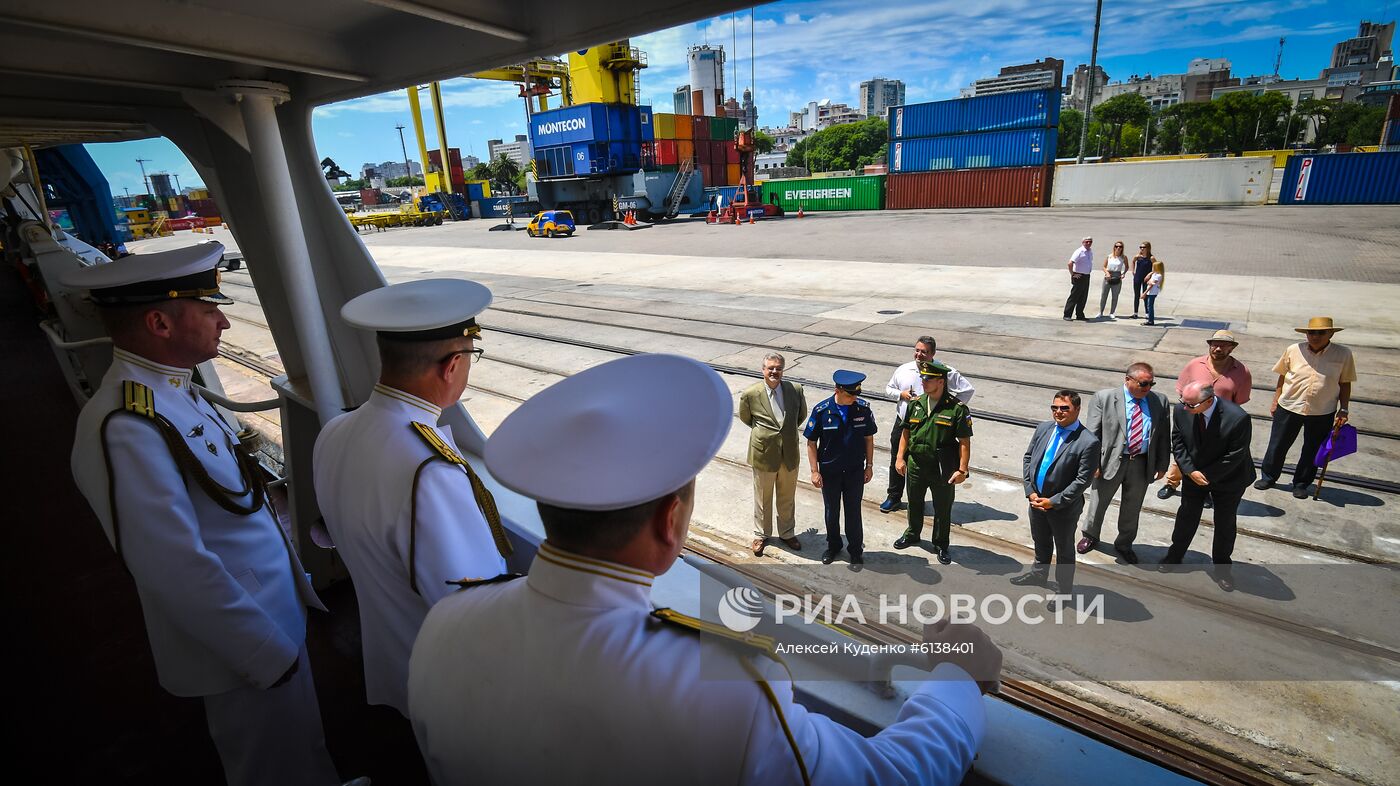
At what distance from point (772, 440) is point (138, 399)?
161 inches

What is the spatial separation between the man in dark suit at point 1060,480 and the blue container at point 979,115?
1481 inches

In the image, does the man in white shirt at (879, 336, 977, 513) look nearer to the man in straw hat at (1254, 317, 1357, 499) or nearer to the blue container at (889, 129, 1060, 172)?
the man in straw hat at (1254, 317, 1357, 499)

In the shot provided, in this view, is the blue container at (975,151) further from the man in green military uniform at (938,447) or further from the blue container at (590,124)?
the man in green military uniform at (938,447)

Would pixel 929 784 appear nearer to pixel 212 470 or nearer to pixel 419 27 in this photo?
pixel 212 470

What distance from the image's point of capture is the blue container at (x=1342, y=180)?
2916 centimetres

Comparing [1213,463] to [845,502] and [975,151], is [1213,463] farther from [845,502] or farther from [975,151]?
[975,151]

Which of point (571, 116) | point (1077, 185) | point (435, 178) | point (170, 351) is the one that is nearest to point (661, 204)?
point (571, 116)

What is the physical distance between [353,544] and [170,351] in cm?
106

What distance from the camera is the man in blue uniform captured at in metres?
5.16

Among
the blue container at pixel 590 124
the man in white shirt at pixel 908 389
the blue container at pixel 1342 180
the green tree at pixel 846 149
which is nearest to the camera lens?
the man in white shirt at pixel 908 389

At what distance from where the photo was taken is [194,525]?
6.66ft

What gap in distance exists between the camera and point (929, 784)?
1.16 m

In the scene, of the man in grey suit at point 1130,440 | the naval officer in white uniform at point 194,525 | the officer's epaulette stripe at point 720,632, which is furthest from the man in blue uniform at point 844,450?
the officer's epaulette stripe at point 720,632

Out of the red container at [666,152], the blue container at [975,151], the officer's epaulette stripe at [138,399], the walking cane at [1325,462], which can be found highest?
the red container at [666,152]
